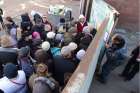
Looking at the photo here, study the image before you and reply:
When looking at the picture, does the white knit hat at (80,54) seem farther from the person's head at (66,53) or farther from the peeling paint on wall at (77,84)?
the peeling paint on wall at (77,84)

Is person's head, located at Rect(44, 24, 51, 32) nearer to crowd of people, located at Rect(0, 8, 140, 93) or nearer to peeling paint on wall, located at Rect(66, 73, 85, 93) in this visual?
crowd of people, located at Rect(0, 8, 140, 93)

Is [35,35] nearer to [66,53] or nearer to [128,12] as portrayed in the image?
[66,53]

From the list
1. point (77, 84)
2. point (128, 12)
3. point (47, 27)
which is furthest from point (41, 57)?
point (128, 12)

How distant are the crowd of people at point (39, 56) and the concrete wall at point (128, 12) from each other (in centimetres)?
231

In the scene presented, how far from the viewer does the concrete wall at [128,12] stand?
9.39 meters

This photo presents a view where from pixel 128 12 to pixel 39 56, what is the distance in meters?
5.44

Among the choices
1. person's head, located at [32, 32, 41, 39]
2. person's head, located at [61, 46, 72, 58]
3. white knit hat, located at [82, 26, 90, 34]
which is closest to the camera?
person's head, located at [61, 46, 72, 58]

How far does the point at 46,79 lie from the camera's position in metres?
4.25

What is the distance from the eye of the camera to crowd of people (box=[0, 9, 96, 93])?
4.34m

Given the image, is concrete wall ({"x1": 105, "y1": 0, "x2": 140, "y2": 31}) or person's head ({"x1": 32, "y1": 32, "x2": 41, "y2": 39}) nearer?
person's head ({"x1": 32, "y1": 32, "x2": 41, "y2": 39})

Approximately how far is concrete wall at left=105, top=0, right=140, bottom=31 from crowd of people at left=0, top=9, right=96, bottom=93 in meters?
2.31

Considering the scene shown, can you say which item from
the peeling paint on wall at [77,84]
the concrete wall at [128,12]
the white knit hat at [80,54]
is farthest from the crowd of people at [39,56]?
the concrete wall at [128,12]

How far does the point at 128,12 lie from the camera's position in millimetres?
9547

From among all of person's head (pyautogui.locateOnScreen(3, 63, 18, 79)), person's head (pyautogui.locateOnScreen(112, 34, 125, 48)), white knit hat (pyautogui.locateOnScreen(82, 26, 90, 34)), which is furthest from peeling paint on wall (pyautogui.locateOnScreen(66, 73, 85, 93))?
white knit hat (pyautogui.locateOnScreen(82, 26, 90, 34))
